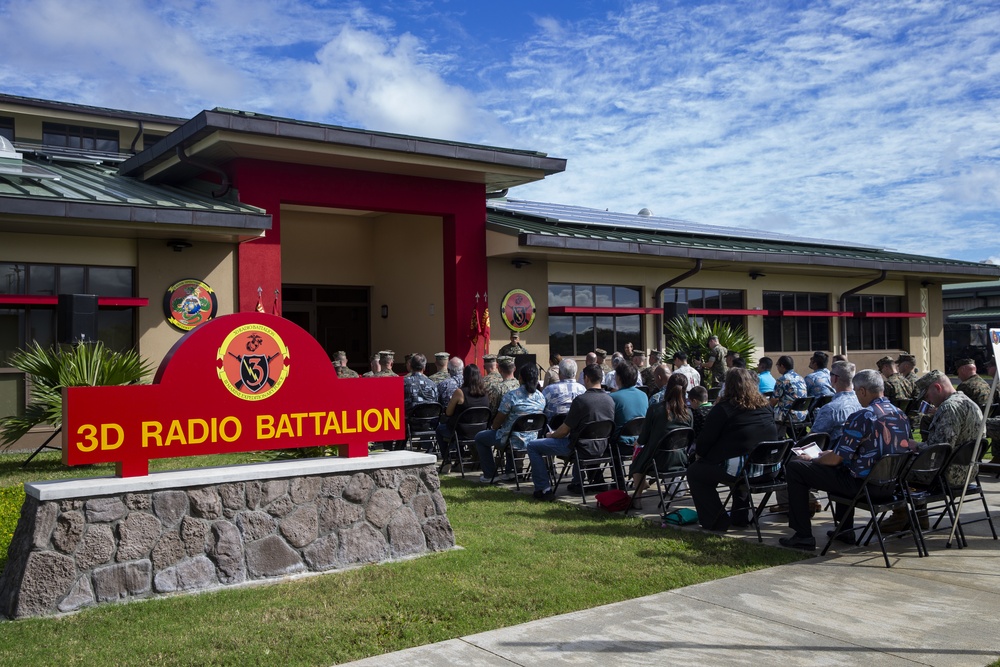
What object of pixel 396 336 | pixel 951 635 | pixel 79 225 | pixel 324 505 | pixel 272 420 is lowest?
pixel 951 635

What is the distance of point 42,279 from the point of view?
12.5m

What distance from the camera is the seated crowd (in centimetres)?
649

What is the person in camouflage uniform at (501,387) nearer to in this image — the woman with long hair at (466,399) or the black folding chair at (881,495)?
the woman with long hair at (466,399)

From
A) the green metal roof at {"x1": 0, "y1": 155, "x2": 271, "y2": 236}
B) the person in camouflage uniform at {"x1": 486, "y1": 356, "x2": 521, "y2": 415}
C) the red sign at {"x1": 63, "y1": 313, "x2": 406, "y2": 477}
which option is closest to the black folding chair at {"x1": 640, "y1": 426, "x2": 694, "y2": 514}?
the red sign at {"x1": 63, "y1": 313, "x2": 406, "y2": 477}

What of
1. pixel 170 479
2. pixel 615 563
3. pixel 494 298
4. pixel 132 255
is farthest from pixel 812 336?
pixel 170 479

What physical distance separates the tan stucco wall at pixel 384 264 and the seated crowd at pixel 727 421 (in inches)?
228

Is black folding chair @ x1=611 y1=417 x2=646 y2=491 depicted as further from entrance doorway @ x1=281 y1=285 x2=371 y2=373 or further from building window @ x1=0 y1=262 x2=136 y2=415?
entrance doorway @ x1=281 y1=285 x2=371 y2=373

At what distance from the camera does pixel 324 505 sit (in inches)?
238

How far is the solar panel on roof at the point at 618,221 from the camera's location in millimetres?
18922

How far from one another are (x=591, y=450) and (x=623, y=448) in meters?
0.56

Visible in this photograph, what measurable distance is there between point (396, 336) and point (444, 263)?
257 centimetres

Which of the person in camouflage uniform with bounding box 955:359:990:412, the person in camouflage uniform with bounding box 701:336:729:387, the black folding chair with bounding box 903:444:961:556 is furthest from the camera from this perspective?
the person in camouflage uniform with bounding box 701:336:729:387

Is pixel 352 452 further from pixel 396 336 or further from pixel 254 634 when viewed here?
pixel 396 336

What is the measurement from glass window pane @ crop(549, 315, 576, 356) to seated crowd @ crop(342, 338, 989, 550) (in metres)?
5.58
